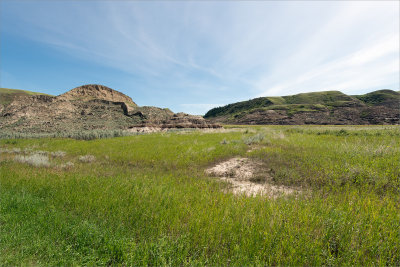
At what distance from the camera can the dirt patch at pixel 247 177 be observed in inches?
205

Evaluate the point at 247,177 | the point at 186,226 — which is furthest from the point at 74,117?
the point at 186,226

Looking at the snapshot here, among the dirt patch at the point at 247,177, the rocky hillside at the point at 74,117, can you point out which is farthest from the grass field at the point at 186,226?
the rocky hillside at the point at 74,117

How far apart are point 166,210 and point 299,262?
2.62 metres

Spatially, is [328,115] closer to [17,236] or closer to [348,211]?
[348,211]

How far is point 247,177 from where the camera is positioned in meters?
6.56

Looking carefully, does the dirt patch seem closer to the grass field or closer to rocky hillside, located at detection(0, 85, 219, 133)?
the grass field

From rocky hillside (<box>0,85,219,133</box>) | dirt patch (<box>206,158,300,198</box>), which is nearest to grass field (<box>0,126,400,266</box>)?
dirt patch (<box>206,158,300,198</box>)

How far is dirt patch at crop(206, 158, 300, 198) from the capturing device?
5219 mm

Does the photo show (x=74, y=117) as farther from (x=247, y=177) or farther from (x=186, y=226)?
(x=186, y=226)

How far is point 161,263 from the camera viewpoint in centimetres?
228

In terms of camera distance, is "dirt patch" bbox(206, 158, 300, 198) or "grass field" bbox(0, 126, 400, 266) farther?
"dirt patch" bbox(206, 158, 300, 198)

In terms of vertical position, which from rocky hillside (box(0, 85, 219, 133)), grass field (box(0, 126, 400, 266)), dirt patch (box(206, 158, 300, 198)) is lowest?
dirt patch (box(206, 158, 300, 198))

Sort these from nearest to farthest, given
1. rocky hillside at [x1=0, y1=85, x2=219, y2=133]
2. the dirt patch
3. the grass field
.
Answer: the grass field, the dirt patch, rocky hillside at [x1=0, y1=85, x2=219, y2=133]

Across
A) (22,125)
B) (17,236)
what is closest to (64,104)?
(22,125)
